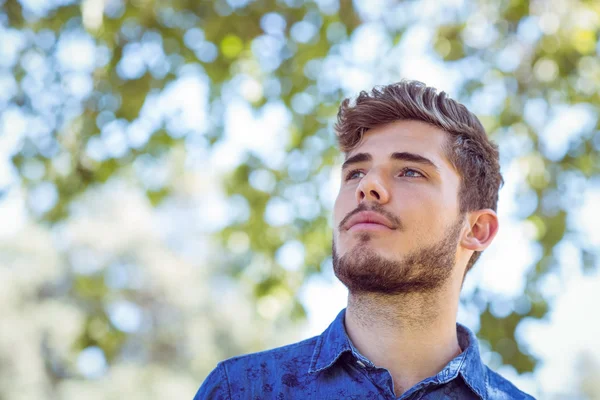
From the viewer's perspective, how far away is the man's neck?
78.4 inches

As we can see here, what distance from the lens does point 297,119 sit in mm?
5598

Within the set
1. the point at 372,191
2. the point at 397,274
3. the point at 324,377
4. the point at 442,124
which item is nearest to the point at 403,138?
the point at 442,124

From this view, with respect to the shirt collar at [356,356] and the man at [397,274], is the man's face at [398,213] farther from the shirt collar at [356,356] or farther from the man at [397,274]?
the shirt collar at [356,356]

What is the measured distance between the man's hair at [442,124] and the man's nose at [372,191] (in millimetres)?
280

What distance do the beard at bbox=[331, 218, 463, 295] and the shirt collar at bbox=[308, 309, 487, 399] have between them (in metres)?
0.13

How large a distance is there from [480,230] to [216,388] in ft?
3.31

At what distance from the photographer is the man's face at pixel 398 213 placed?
6.53ft

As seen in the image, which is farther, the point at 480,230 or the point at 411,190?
the point at 480,230

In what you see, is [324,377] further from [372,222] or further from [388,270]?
[372,222]

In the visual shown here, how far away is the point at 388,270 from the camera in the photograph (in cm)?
197

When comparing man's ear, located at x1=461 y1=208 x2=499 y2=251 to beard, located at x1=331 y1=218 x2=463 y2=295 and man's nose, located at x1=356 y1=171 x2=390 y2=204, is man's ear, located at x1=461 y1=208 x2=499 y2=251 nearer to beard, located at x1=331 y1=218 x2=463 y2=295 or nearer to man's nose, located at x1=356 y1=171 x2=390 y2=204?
beard, located at x1=331 y1=218 x2=463 y2=295

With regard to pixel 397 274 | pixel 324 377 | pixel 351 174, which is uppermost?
pixel 351 174

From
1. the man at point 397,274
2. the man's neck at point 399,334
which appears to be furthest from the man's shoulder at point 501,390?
the man's neck at point 399,334

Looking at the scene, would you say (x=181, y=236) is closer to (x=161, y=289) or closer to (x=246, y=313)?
(x=161, y=289)
